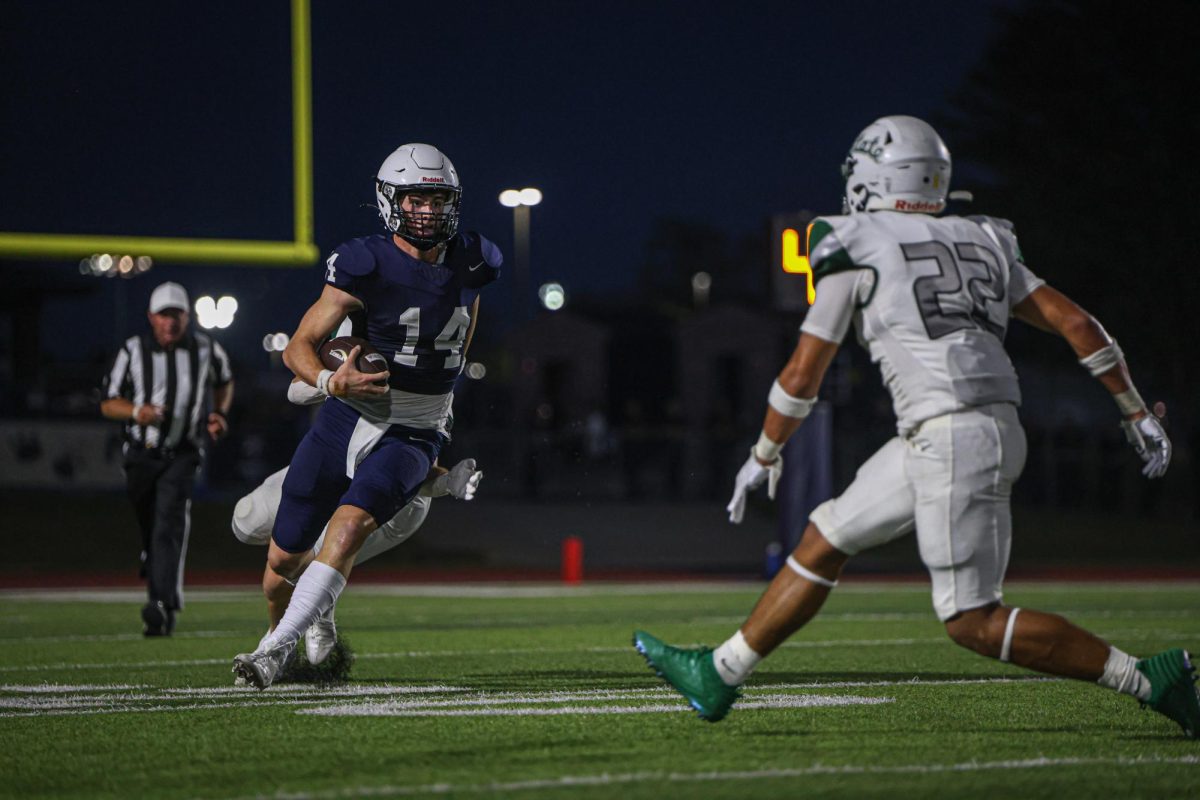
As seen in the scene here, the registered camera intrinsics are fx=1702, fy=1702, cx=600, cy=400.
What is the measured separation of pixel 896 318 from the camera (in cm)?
431

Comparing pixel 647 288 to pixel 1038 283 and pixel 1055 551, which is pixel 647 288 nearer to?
pixel 1055 551

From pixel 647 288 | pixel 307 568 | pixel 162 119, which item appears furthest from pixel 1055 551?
pixel 647 288

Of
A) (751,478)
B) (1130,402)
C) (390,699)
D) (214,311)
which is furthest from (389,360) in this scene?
(214,311)

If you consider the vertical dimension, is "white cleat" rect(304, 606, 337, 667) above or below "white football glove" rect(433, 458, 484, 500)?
below

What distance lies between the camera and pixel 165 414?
8.49 meters

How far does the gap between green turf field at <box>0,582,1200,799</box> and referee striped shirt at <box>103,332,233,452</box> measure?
3.26 feet

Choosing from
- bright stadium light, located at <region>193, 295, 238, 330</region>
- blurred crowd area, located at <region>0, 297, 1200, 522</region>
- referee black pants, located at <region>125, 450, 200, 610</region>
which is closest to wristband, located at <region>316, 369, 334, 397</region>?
referee black pants, located at <region>125, 450, 200, 610</region>

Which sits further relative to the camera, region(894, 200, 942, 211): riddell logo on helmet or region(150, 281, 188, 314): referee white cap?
region(150, 281, 188, 314): referee white cap

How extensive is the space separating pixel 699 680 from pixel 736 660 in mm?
123

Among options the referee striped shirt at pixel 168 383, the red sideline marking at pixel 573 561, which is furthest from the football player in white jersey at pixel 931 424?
the red sideline marking at pixel 573 561

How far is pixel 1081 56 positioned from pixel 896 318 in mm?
26039

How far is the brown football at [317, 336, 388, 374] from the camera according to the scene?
5258 mm

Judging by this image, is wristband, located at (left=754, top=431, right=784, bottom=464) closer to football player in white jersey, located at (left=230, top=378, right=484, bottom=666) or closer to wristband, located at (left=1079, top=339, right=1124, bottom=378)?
wristband, located at (left=1079, top=339, right=1124, bottom=378)

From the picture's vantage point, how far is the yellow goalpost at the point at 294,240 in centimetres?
1062
